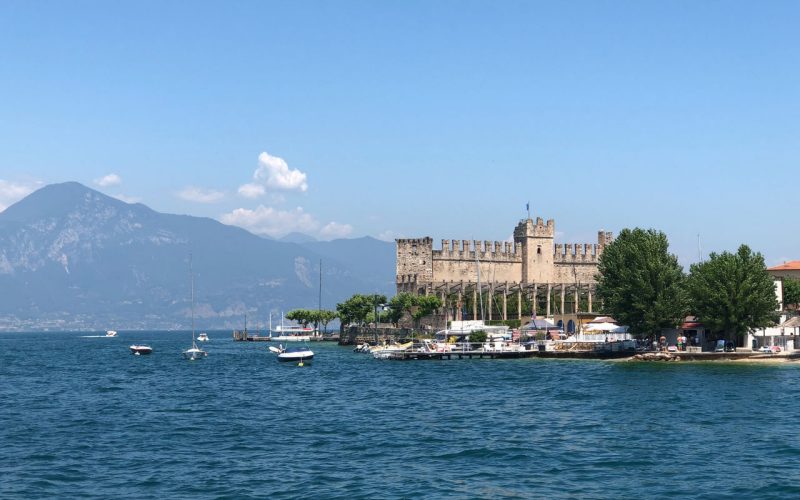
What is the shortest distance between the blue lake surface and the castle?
44.3m

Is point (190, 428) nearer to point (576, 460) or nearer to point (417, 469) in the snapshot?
point (417, 469)

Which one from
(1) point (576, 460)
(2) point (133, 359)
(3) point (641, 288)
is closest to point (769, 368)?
(3) point (641, 288)

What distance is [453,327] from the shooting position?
9981 centimetres

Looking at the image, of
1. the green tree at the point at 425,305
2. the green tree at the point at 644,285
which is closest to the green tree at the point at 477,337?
the green tree at the point at 644,285

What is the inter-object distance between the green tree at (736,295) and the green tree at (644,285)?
1916mm

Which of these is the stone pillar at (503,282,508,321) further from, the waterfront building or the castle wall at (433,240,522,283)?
the waterfront building

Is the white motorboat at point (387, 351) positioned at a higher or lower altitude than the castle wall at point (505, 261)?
lower

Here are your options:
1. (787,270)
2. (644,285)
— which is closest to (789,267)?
(787,270)

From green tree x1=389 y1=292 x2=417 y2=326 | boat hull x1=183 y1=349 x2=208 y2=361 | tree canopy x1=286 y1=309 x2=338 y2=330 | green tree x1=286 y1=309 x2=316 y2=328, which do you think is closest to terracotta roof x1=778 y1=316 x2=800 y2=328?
green tree x1=389 y1=292 x2=417 y2=326

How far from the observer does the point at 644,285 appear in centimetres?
7894

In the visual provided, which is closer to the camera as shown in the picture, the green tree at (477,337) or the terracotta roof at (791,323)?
the terracotta roof at (791,323)

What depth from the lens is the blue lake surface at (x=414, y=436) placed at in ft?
96.5

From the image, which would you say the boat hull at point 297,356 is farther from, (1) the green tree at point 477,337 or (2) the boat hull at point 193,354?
(2) the boat hull at point 193,354

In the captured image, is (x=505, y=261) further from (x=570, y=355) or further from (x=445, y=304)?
(x=570, y=355)
